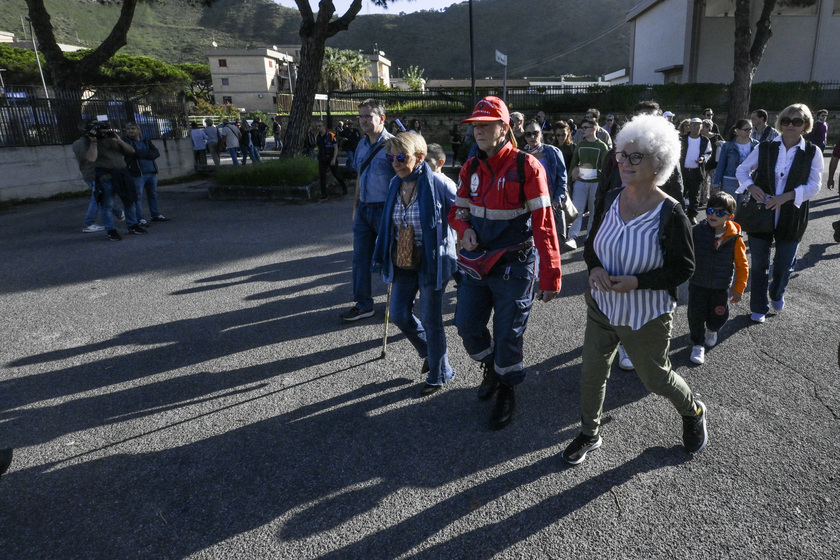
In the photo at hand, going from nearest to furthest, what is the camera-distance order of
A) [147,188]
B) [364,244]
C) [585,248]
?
[585,248]
[364,244]
[147,188]

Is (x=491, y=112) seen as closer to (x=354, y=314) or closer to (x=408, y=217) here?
(x=408, y=217)

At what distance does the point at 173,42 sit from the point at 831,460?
162741 mm

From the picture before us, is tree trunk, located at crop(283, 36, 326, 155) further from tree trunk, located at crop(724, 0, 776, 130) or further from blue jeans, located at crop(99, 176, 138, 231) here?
tree trunk, located at crop(724, 0, 776, 130)

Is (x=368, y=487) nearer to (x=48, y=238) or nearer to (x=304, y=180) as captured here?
(x=48, y=238)

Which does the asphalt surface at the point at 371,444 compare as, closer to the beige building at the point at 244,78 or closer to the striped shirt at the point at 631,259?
the striped shirt at the point at 631,259

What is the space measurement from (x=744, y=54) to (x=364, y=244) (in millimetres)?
23100

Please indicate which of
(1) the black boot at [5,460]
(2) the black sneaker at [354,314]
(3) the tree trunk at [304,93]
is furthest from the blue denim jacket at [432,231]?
(3) the tree trunk at [304,93]

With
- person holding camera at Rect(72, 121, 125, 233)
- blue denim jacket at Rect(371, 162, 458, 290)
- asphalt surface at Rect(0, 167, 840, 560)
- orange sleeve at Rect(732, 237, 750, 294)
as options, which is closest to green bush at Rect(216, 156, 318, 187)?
person holding camera at Rect(72, 121, 125, 233)

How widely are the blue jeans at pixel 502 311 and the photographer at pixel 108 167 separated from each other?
7478mm

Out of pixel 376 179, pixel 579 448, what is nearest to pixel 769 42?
pixel 376 179

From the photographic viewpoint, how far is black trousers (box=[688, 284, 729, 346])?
4.12m

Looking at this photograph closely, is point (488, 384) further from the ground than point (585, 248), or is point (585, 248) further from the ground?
point (585, 248)

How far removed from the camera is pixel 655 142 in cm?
241

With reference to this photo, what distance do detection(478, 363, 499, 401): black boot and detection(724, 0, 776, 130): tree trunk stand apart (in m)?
23.1
